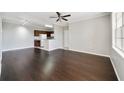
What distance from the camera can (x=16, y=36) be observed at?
7152 mm

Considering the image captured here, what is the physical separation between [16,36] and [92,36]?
6478 mm

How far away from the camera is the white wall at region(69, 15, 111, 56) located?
4.59m

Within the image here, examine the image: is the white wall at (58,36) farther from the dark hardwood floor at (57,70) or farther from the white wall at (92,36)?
the dark hardwood floor at (57,70)

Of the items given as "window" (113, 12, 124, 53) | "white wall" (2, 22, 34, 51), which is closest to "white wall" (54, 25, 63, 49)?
"white wall" (2, 22, 34, 51)

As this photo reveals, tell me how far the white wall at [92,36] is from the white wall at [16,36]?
4550mm

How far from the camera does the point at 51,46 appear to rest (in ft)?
22.6

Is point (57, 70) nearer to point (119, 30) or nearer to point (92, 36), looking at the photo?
point (119, 30)

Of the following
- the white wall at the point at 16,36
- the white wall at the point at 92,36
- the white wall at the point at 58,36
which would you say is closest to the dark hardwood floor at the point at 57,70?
the white wall at the point at 92,36

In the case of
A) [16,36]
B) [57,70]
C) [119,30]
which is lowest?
[57,70]

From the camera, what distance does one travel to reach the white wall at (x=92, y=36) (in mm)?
4590

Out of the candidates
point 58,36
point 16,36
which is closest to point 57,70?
point 58,36

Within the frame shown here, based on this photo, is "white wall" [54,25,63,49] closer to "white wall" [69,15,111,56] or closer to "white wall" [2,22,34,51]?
"white wall" [69,15,111,56]
